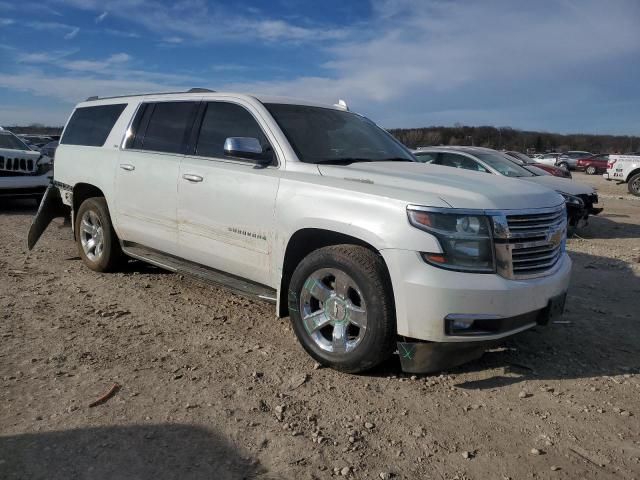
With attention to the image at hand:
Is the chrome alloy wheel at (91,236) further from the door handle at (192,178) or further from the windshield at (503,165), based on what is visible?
the windshield at (503,165)

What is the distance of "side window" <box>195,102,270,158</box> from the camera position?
4.47m

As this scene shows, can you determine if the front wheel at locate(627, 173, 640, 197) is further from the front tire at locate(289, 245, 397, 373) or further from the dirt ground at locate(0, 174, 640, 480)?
the front tire at locate(289, 245, 397, 373)

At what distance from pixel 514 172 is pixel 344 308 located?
26.7 feet

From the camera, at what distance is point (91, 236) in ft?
20.5

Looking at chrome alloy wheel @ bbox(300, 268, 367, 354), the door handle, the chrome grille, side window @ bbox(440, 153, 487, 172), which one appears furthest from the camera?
side window @ bbox(440, 153, 487, 172)

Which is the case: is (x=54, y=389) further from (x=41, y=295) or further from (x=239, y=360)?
(x=41, y=295)

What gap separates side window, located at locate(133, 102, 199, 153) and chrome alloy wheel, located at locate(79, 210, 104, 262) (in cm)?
115

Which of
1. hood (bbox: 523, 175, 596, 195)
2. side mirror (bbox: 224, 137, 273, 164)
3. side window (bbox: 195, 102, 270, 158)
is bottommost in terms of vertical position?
hood (bbox: 523, 175, 596, 195)

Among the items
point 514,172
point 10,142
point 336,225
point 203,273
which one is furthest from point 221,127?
point 10,142

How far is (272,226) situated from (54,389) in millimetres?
1776

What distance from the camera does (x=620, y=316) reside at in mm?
5188

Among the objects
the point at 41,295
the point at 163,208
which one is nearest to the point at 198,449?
the point at 163,208

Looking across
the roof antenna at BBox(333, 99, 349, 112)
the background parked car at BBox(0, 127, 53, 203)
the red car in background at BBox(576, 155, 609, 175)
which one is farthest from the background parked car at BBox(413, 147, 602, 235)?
the red car in background at BBox(576, 155, 609, 175)

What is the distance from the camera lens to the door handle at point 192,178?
180 inches
